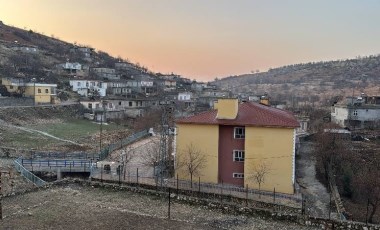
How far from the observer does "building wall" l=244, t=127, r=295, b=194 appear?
2606 cm

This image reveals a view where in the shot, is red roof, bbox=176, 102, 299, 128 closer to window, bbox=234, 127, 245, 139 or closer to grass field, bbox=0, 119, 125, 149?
window, bbox=234, 127, 245, 139

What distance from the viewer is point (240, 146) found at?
27.1 m

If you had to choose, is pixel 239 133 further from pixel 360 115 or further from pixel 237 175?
pixel 360 115

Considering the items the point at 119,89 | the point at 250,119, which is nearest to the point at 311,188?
the point at 250,119

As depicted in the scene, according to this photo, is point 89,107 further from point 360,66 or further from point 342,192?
point 360,66

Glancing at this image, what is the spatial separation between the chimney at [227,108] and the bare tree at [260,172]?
3.48 metres

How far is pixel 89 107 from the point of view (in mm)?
69312

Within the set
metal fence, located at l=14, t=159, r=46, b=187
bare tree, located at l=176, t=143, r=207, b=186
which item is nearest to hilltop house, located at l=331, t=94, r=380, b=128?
bare tree, located at l=176, t=143, r=207, b=186

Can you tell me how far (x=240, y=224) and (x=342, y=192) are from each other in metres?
15.7

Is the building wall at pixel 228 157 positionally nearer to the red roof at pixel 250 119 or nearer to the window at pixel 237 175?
the window at pixel 237 175

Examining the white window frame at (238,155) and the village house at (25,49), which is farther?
the village house at (25,49)

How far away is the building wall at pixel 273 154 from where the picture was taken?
26062mm

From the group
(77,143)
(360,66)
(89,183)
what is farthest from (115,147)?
(360,66)

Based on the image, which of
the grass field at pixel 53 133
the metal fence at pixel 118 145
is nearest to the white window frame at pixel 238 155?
the metal fence at pixel 118 145
